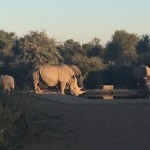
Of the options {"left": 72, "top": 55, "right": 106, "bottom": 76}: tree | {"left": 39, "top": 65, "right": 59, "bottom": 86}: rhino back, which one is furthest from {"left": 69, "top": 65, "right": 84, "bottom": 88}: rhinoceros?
{"left": 72, "top": 55, "right": 106, "bottom": 76}: tree

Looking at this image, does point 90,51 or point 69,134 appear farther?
point 90,51

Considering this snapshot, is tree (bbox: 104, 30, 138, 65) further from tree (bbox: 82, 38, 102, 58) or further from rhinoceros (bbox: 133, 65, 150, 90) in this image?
rhinoceros (bbox: 133, 65, 150, 90)

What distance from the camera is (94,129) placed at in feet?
39.0

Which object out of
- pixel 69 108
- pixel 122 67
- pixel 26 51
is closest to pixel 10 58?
pixel 26 51

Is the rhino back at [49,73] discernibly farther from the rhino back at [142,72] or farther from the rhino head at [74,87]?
the rhino back at [142,72]

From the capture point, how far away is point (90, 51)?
64.4m

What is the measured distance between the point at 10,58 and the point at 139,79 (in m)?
17.8

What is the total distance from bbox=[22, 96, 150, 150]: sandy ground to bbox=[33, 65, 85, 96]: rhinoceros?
10168mm

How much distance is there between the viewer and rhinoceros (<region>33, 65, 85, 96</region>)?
26.3 metres

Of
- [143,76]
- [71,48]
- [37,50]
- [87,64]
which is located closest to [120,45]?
[71,48]

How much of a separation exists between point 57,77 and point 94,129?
14.6 metres

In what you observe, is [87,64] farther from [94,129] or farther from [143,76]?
[94,129]

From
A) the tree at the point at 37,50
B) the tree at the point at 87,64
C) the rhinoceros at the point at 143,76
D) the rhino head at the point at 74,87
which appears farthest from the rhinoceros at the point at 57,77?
the tree at the point at 37,50

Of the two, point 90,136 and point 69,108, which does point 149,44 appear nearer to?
point 69,108
